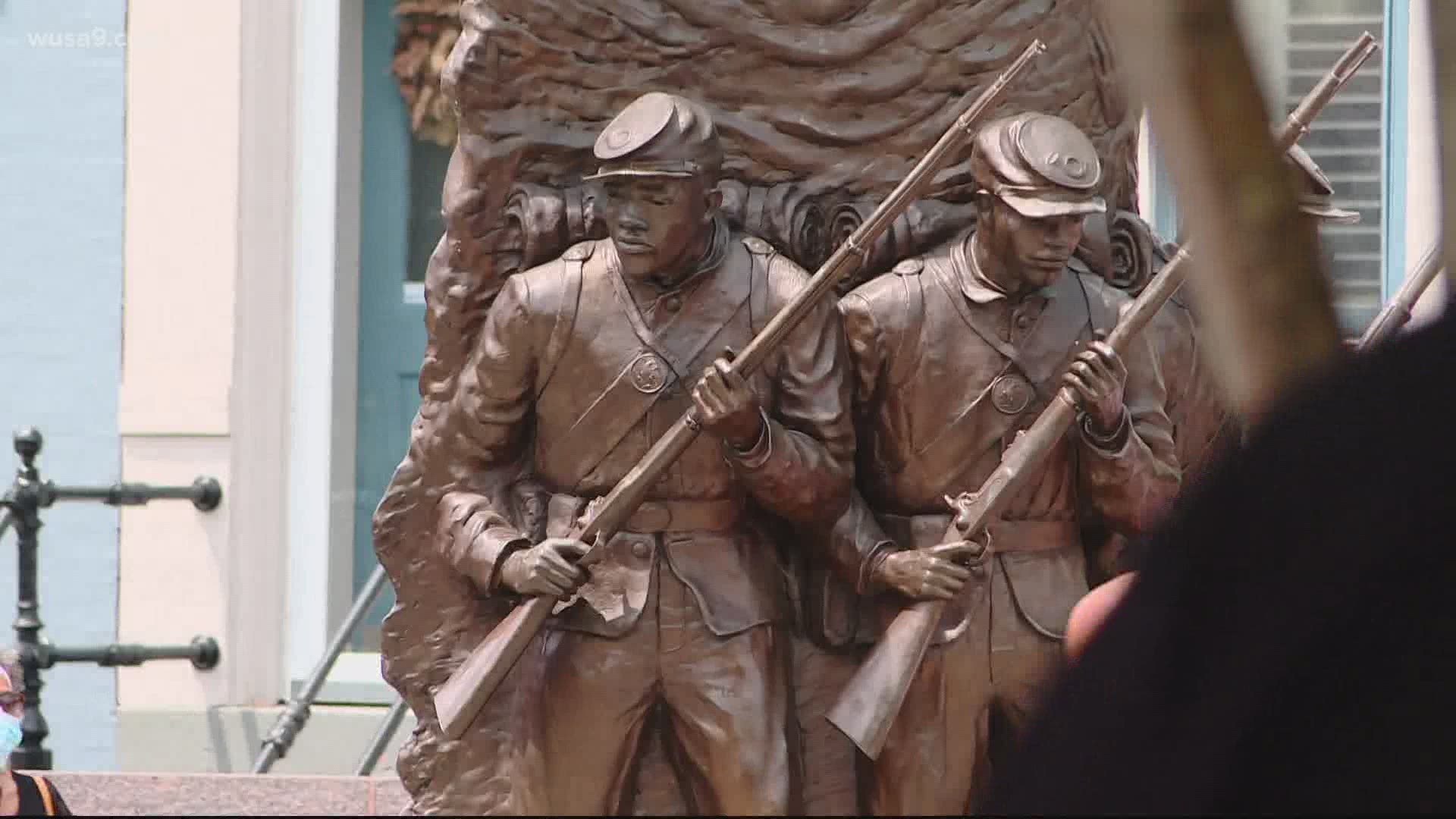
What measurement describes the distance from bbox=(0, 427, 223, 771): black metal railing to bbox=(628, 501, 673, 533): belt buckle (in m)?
2.55

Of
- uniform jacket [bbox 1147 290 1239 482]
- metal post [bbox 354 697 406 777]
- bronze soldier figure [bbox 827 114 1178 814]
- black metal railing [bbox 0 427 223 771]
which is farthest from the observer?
metal post [bbox 354 697 406 777]

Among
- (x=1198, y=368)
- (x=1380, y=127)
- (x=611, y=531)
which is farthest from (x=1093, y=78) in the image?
(x=1380, y=127)

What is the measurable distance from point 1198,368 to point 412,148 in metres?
4.28

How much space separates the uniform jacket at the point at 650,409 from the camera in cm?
528

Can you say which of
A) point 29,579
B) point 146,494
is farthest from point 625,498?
point 146,494

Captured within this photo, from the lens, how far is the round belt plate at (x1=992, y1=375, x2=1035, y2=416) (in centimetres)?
537

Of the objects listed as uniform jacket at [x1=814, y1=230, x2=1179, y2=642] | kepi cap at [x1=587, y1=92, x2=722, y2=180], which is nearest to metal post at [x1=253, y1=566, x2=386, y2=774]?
uniform jacket at [x1=814, y1=230, x2=1179, y2=642]

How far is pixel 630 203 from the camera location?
5.19 metres

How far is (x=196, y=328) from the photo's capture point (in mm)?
8344

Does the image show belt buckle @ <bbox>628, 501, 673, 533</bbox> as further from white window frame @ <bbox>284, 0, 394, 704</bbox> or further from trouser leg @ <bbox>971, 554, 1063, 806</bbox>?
white window frame @ <bbox>284, 0, 394, 704</bbox>

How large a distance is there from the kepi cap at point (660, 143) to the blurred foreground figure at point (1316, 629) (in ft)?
13.9

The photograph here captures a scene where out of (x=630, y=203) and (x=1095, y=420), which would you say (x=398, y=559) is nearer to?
(x=630, y=203)

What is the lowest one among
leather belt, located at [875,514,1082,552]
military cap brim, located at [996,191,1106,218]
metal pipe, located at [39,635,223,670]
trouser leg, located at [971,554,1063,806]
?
metal pipe, located at [39,635,223,670]

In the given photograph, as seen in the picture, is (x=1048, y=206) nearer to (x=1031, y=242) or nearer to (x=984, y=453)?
(x=1031, y=242)
